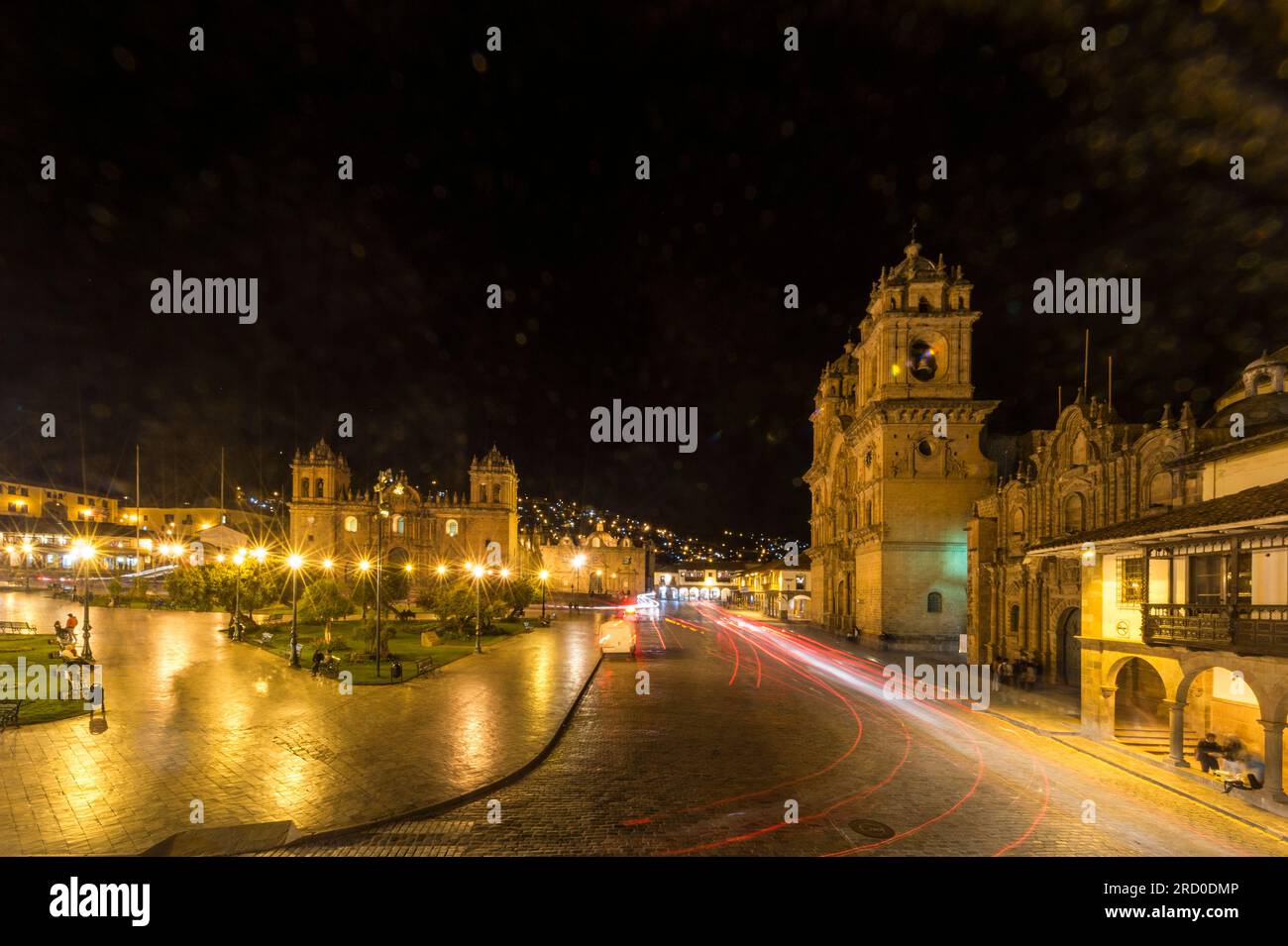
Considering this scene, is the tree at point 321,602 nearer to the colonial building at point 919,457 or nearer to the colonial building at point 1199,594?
the colonial building at point 919,457

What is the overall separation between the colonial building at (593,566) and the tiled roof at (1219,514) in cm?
8332

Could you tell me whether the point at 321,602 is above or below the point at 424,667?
above

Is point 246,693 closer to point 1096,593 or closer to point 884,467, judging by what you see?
point 1096,593

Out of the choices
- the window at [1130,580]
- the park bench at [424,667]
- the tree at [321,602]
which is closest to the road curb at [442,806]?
the park bench at [424,667]

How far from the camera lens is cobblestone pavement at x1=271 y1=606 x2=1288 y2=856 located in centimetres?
964

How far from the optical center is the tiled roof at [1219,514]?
1263cm

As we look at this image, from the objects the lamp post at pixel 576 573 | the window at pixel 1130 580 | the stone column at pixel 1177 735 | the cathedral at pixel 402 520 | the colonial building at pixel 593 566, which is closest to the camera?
the stone column at pixel 1177 735

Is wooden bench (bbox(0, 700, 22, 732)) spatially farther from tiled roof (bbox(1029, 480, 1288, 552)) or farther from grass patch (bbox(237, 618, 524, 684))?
tiled roof (bbox(1029, 480, 1288, 552))

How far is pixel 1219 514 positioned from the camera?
13828 millimetres

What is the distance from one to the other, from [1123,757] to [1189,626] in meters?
3.69

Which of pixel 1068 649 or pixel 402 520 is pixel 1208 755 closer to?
pixel 1068 649

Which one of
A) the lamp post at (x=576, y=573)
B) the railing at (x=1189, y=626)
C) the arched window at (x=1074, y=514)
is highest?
the arched window at (x=1074, y=514)

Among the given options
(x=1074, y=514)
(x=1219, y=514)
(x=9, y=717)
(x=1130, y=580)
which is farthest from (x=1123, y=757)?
Answer: (x=9, y=717)

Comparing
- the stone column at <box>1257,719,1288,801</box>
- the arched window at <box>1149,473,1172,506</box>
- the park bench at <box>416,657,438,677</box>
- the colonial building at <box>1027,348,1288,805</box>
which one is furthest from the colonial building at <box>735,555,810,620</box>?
the stone column at <box>1257,719,1288,801</box>
